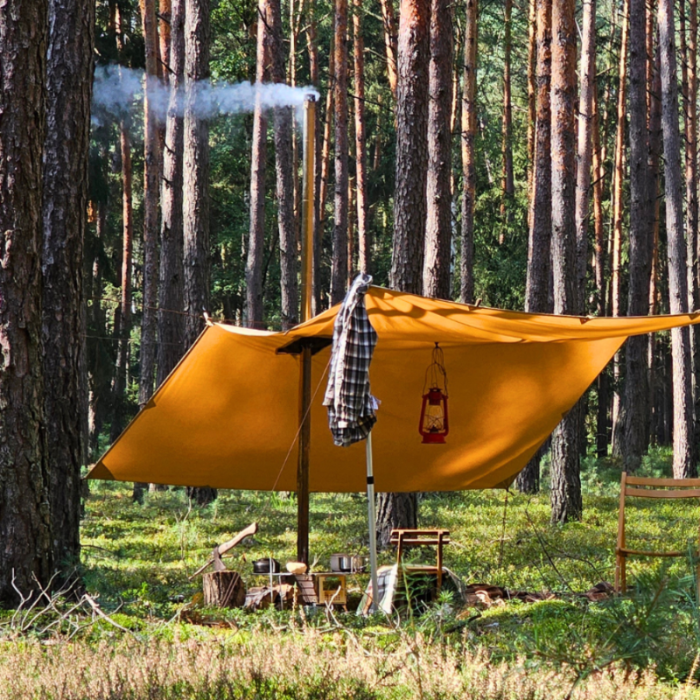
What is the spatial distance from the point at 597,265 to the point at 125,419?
1105 cm

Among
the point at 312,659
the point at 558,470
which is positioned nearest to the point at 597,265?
the point at 558,470

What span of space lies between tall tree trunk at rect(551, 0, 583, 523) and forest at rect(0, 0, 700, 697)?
2 cm

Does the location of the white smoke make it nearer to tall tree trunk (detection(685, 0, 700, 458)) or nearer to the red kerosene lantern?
the red kerosene lantern

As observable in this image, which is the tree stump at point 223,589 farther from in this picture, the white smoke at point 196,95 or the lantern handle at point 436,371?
the white smoke at point 196,95

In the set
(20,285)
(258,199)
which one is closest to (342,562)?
(20,285)

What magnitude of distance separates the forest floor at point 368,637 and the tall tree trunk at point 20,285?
0.42 m

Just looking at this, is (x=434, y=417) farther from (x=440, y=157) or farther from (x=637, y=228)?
(x=637, y=228)

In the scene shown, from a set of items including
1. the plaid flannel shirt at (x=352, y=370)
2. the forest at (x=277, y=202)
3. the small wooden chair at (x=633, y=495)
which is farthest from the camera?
the small wooden chair at (x=633, y=495)

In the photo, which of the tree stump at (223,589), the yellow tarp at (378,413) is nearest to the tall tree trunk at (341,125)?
the yellow tarp at (378,413)

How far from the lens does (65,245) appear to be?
6555 millimetres

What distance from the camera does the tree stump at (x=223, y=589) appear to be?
22.1 feet

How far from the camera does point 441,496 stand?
14289mm

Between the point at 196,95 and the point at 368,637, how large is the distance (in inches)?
367

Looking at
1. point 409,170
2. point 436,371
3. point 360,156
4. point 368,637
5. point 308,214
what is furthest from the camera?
point 360,156
